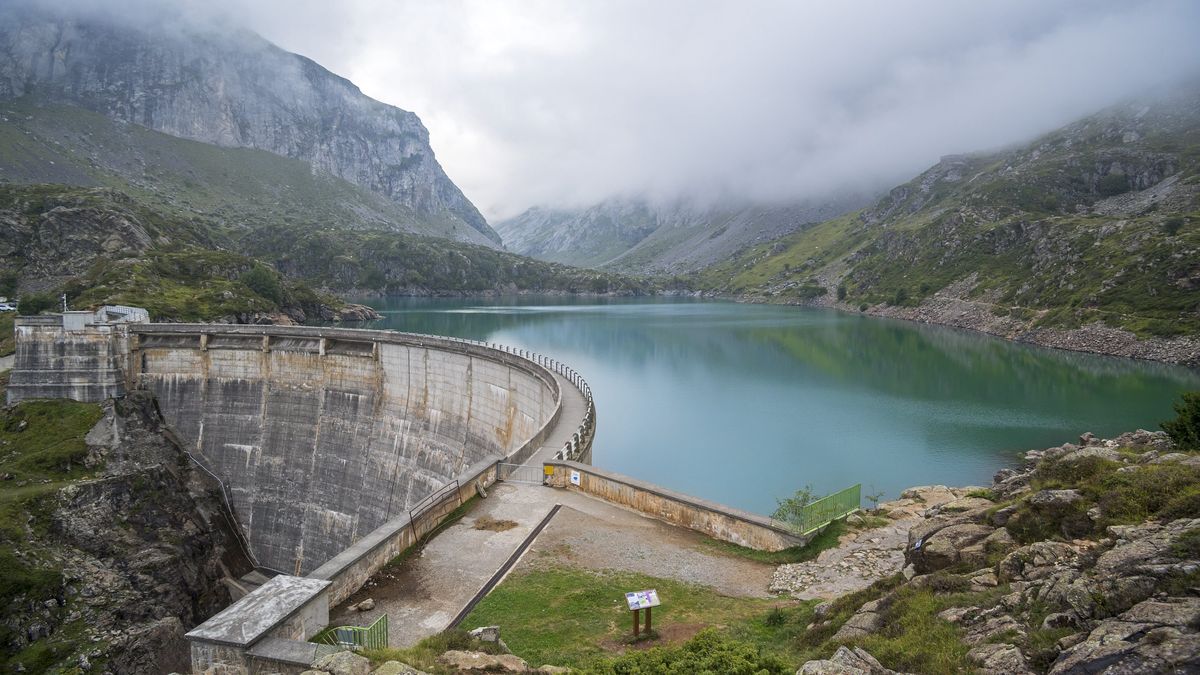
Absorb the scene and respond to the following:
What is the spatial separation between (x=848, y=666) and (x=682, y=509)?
9.61m

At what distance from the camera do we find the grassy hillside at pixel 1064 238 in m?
78.7

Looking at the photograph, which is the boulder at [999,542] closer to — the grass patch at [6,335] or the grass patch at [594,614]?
the grass patch at [594,614]

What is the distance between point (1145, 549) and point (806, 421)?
42653mm

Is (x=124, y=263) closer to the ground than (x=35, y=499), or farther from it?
farther from it

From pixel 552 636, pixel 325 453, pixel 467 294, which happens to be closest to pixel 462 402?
pixel 325 453

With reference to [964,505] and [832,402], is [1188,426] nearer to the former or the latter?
[964,505]

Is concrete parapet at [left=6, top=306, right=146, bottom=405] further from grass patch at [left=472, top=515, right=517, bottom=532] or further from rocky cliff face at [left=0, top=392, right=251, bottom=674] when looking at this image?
grass patch at [left=472, top=515, right=517, bottom=532]

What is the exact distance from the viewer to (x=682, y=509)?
54.7 feet

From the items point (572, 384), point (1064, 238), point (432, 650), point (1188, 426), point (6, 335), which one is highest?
point (1064, 238)

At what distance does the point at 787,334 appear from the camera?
10038 cm

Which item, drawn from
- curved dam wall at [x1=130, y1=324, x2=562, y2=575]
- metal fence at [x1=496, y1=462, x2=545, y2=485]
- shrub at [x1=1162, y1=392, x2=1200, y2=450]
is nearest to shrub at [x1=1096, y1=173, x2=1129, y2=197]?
shrub at [x1=1162, y1=392, x2=1200, y2=450]

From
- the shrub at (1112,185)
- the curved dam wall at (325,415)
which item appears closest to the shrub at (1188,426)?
the curved dam wall at (325,415)

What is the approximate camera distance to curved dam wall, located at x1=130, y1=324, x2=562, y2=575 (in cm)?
A: 3412

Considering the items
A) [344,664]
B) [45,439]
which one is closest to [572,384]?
[344,664]
